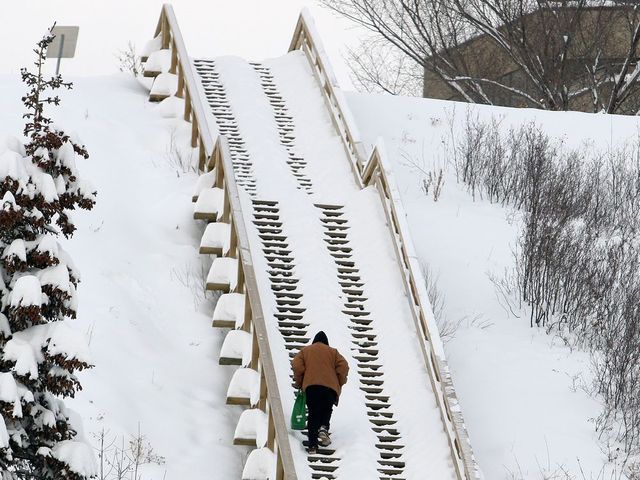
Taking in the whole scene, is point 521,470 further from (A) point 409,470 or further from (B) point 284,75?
(B) point 284,75

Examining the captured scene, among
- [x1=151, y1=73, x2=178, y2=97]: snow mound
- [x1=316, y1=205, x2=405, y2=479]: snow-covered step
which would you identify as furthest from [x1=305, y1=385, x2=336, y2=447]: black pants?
[x1=151, y1=73, x2=178, y2=97]: snow mound

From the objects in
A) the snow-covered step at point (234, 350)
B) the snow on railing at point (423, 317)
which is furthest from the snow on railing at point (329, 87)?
the snow-covered step at point (234, 350)

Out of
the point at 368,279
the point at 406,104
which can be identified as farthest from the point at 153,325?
the point at 406,104

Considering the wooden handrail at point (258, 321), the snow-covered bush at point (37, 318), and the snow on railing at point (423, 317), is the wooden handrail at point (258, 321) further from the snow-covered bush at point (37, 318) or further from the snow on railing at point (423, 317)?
the snow-covered bush at point (37, 318)

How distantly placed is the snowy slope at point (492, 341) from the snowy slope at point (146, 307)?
3228mm

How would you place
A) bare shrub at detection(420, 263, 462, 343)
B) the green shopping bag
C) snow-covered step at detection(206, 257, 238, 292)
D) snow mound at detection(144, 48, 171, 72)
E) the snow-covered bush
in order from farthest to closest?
1. snow mound at detection(144, 48, 171, 72)
2. bare shrub at detection(420, 263, 462, 343)
3. snow-covered step at detection(206, 257, 238, 292)
4. the green shopping bag
5. the snow-covered bush

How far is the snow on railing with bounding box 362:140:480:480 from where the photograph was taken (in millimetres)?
14617

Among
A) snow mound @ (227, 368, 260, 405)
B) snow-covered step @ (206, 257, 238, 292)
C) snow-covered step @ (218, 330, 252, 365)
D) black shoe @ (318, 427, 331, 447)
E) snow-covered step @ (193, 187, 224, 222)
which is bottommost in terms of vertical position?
black shoe @ (318, 427, 331, 447)

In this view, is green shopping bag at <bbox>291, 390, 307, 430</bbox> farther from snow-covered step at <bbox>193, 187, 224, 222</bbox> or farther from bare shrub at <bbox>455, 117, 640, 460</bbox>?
snow-covered step at <bbox>193, 187, 224, 222</bbox>

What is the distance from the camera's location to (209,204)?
19.7 metres

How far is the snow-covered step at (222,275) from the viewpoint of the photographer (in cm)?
1794

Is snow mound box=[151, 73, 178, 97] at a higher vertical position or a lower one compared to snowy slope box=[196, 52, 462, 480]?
higher

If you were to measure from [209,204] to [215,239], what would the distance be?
0.92m

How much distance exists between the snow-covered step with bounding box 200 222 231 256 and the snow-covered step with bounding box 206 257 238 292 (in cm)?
47
